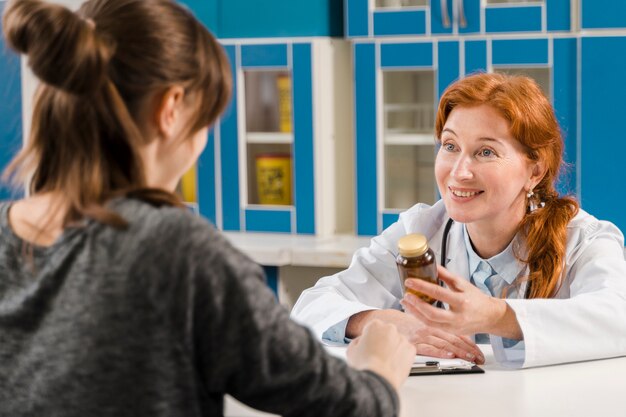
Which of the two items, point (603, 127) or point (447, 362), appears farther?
point (603, 127)

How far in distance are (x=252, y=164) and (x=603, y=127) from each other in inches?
42.2

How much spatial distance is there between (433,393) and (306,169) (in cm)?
163

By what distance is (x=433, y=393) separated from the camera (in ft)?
4.70

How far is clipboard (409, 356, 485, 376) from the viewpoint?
1.53 m

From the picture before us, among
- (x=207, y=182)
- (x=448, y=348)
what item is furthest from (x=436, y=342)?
(x=207, y=182)

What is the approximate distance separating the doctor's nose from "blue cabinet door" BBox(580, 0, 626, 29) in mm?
1037

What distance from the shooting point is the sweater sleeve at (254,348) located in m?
0.92

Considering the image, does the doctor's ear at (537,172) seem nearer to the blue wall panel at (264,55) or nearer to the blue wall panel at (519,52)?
the blue wall panel at (519,52)

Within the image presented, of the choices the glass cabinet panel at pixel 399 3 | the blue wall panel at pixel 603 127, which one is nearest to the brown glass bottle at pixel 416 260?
the blue wall panel at pixel 603 127

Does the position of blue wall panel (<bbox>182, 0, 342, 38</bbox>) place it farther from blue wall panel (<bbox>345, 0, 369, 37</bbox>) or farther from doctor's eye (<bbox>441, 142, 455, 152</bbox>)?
doctor's eye (<bbox>441, 142, 455, 152</bbox>)

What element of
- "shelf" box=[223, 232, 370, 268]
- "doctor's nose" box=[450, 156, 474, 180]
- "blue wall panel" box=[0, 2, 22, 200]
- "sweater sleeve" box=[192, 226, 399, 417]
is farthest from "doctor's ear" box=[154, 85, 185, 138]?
"blue wall panel" box=[0, 2, 22, 200]

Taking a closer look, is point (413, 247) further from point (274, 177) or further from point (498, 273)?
point (274, 177)

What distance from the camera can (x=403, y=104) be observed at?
3.03 metres

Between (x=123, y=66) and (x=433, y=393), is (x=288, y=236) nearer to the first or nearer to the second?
(x=433, y=393)
